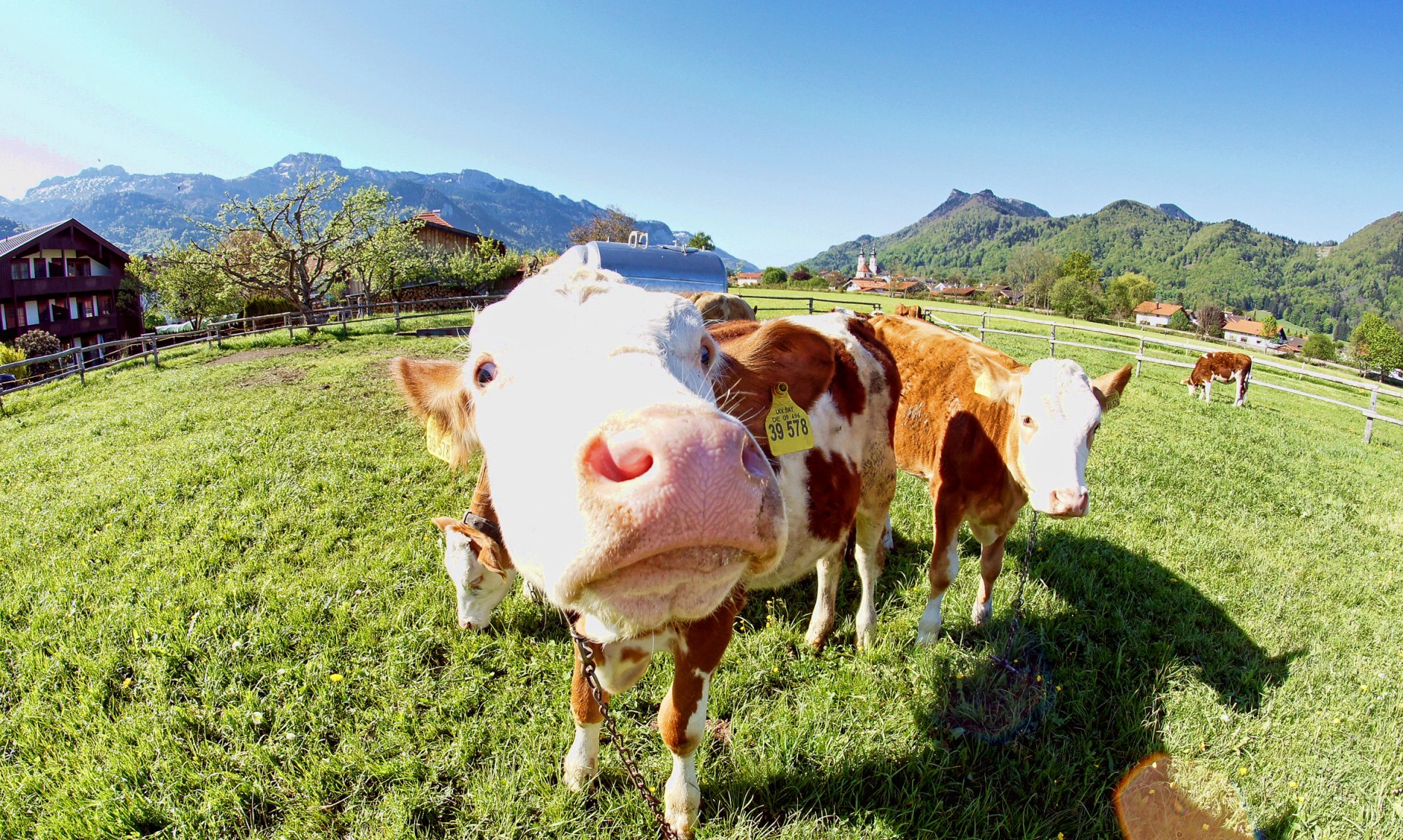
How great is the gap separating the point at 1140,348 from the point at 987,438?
2066 centimetres

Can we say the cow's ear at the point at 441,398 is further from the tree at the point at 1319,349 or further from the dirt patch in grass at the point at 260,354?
the tree at the point at 1319,349

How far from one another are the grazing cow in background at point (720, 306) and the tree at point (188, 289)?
116 ft

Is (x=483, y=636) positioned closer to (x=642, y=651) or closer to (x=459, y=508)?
(x=642, y=651)

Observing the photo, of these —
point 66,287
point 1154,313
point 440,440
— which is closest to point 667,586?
point 440,440

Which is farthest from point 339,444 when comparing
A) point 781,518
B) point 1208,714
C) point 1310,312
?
point 1310,312

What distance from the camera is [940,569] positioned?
3967mm

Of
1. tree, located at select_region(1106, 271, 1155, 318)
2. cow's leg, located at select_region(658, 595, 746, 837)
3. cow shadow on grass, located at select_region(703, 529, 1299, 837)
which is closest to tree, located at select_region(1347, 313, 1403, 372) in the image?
tree, located at select_region(1106, 271, 1155, 318)

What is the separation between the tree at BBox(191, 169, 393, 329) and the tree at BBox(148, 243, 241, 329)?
32.5 ft

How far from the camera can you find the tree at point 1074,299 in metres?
77.4

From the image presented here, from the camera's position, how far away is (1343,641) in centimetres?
403

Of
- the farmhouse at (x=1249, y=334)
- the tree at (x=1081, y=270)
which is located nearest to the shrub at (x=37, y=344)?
the tree at (x=1081, y=270)

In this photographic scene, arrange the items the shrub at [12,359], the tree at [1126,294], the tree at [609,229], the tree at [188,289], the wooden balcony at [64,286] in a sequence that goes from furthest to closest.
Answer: the tree at [1126,294] → the tree at [609,229] → the wooden balcony at [64,286] → the tree at [188,289] → the shrub at [12,359]

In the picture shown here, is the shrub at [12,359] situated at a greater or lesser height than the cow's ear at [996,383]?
lesser

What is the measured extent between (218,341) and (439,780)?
72.8 feet
